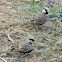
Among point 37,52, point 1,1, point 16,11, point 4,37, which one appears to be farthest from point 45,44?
point 1,1

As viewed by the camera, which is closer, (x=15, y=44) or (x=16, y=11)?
(x=15, y=44)

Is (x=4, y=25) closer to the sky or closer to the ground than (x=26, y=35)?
closer to the sky

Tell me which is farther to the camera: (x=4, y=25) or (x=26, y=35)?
(x=4, y=25)

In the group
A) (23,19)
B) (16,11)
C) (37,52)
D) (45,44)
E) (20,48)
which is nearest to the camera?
(20,48)

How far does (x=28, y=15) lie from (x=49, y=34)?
1414 mm

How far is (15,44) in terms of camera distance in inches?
158

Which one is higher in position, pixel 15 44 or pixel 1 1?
pixel 1 1

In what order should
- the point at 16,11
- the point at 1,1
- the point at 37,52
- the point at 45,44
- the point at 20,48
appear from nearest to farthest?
the point at 20,48, the point at 37,52, the point at 45,44, the point at 16,11, the point at 1,1

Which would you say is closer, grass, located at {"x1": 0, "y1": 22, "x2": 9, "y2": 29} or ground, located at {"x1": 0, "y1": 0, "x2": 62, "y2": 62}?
ground, located at {"x1": 0, "y1": 0, "x2": 62, "y2": 62}

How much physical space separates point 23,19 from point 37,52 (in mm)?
1940

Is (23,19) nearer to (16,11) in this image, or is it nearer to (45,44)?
(16,11)

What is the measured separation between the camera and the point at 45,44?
4.29 meters

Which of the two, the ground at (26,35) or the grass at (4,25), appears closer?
the ground at (26,35)

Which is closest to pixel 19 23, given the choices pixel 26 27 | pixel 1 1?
pixel 26 27
